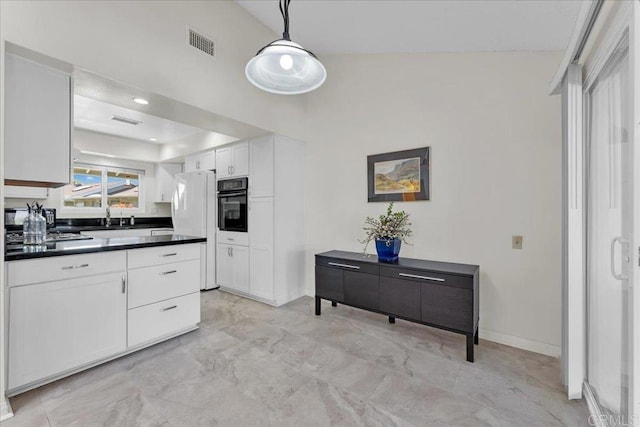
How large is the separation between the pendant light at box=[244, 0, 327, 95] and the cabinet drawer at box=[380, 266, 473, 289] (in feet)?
5.61

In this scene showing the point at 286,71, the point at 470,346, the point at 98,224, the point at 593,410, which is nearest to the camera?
the point at 593,410

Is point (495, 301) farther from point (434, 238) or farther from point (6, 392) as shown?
point (6, 392)

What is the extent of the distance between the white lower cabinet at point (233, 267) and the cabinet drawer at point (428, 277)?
1.97 metres

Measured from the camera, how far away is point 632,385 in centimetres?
102

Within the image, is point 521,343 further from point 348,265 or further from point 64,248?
point 64,248

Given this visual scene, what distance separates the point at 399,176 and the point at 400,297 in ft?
4.13

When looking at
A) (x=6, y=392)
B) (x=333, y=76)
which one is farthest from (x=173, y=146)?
(x=6, y=392)

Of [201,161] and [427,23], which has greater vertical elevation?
[427,23]

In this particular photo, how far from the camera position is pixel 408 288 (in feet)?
8.38

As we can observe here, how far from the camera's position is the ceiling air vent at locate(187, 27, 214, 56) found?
2486 millimetres

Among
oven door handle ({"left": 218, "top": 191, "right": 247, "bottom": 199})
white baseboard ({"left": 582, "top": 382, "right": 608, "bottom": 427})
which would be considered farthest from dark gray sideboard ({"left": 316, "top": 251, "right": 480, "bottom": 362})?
oven door handle ({"left": 218, "top": 191, "right": 247, "bottom": 199})

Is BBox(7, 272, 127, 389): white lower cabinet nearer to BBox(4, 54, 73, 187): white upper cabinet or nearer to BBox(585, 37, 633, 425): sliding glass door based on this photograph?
BBox(4, 54, 73, 187): white upper cabinet

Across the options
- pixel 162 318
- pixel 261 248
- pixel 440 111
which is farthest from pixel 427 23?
pixel 162 318

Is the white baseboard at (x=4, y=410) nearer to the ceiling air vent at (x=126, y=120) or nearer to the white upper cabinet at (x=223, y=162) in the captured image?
the white upper cabinet at (x=223, y=162)
